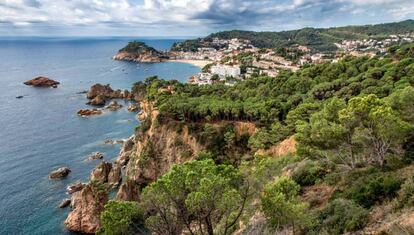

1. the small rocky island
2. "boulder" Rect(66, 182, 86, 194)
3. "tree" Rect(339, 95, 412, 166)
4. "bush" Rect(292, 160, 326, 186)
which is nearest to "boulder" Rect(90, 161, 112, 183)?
"boulder" Rect(66, 182, 86, 194)

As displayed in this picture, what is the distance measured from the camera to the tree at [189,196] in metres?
14.2

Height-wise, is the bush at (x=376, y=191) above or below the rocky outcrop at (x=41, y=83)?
above

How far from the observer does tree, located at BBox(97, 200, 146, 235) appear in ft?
47.4

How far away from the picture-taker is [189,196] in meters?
13.9

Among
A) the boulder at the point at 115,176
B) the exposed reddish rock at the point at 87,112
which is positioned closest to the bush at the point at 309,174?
the boulder at the point at 115,176

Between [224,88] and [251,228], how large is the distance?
1694 inches

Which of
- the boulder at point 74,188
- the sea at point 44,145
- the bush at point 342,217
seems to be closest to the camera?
→ the bush at point 342,217

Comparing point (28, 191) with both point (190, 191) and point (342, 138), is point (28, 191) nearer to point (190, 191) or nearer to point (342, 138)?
point (190, 191)

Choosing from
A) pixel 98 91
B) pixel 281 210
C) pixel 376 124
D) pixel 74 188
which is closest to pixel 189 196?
pixel 281 210

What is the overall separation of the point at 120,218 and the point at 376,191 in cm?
1243

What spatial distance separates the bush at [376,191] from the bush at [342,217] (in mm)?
666

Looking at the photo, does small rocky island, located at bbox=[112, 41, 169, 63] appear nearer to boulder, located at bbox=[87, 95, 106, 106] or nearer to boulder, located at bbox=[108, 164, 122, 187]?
boulder, located at bbox=[87, 95, 106, 106]

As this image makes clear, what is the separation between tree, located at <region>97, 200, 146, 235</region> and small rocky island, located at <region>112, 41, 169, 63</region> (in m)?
168

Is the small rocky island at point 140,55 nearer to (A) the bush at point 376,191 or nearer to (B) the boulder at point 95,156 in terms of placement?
(B) the boulder at point 95,156
